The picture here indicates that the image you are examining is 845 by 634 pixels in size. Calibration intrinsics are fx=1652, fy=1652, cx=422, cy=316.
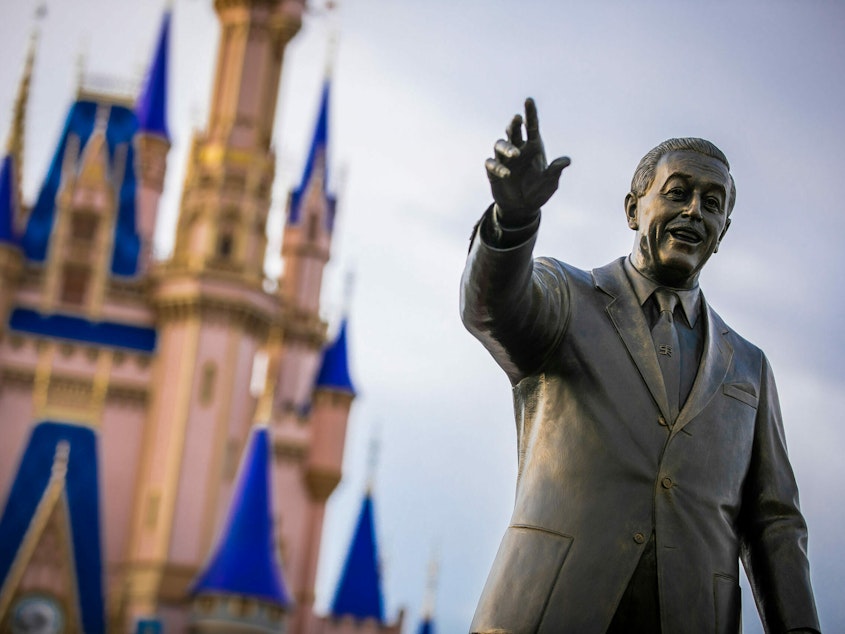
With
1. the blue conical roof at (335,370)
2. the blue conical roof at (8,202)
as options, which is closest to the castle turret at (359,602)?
the blue conical roof at (335,370)

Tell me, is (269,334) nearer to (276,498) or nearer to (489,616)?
(276,498)

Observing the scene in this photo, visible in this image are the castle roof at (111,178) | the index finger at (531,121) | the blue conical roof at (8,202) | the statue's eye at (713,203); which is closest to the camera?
the index finger at (531,121)

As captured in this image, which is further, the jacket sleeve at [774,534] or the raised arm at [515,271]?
the jacket sleeve at [774,534]

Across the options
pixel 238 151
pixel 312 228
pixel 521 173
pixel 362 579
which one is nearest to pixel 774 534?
pixel 521 173

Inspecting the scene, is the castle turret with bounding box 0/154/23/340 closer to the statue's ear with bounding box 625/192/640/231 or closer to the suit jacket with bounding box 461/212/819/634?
the statue's ear with bounding box 625/192/640/231

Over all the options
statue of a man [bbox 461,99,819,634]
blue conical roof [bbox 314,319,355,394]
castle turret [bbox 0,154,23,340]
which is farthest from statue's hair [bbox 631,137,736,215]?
blue conical roof [bbox 314,319,355,394]

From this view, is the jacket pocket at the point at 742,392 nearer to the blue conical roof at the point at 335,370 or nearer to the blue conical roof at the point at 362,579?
the blue conical roof at the point at 362,579

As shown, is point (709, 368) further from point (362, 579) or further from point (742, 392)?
point (362, 579)

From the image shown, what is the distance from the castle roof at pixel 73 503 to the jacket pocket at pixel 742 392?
35285 mm

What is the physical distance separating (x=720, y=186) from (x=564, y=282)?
18.0 inches

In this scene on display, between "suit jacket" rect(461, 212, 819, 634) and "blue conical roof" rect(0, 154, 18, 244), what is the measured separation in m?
38.7

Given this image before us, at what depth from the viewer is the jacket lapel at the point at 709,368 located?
4.04 m

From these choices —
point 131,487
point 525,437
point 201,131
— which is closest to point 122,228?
point 201,131

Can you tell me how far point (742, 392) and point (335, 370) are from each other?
39.4 meters
